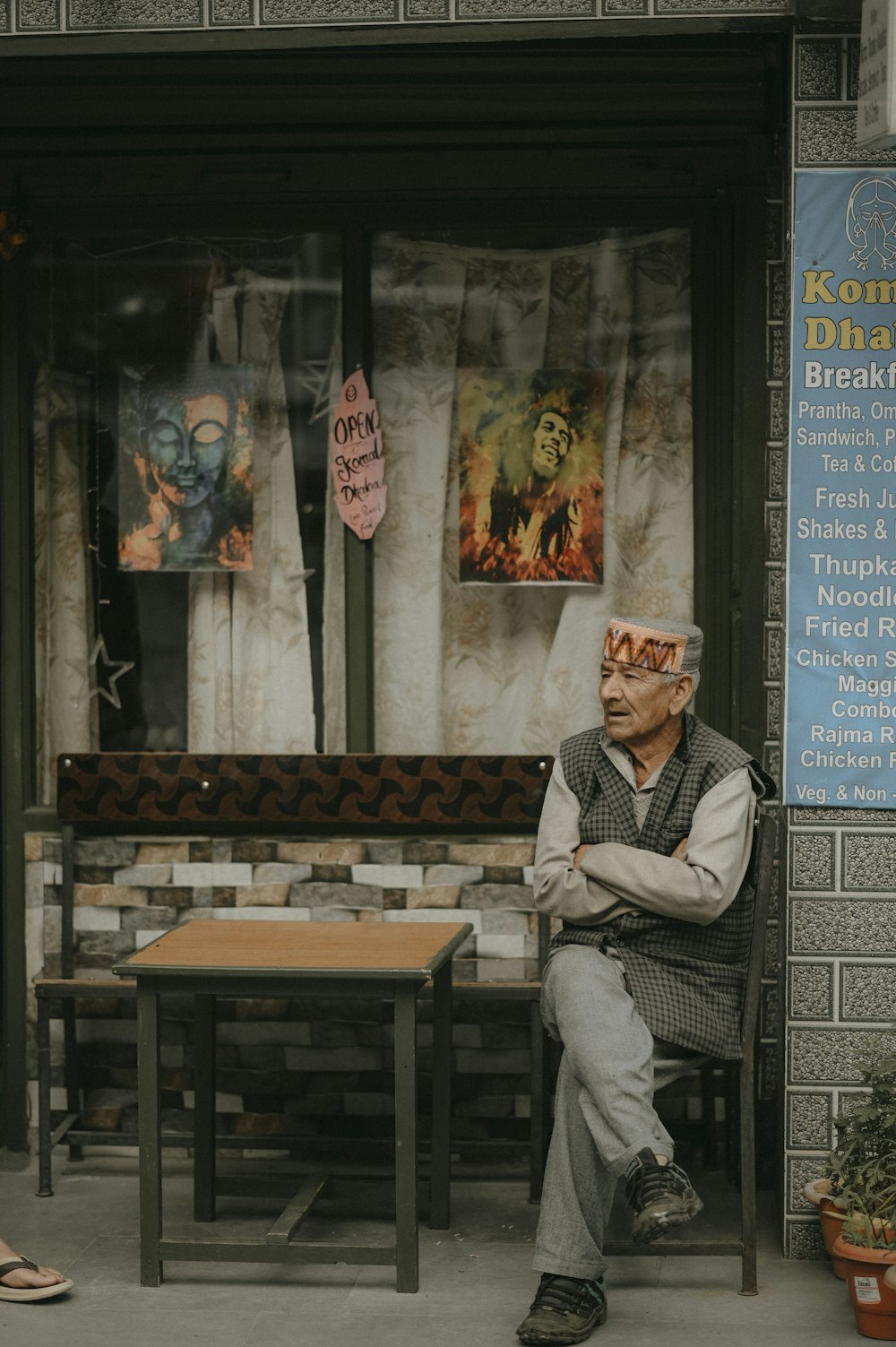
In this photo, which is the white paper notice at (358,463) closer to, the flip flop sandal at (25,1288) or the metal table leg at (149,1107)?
the metal table leg at (149,1107)

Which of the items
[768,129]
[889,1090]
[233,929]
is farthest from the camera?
[768,129]

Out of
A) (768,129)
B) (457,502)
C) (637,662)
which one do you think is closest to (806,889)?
(637,662)

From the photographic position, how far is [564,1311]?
4434 millimetres

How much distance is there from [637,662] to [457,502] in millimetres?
1325

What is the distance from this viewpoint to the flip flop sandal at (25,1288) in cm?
466

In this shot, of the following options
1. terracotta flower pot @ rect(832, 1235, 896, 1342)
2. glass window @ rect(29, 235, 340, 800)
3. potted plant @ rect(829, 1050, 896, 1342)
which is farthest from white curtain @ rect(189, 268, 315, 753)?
terracotta flower pot @ rect(832, 1235, 896, 1342)

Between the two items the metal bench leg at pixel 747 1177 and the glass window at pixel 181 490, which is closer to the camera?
the metal bench leg at pixel 747 1177

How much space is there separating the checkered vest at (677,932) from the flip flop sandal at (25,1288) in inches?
63.3

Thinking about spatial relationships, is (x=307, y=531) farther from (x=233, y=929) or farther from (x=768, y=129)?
(x=768, y=129)

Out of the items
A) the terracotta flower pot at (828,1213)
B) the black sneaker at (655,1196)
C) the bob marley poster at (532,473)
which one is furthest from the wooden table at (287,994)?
the bob marley poster at (532,473)

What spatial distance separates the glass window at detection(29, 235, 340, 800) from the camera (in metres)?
5.98

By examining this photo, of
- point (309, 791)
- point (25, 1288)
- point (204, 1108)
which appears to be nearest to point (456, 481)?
point (309, 791)

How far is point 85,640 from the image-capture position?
6.08 meters

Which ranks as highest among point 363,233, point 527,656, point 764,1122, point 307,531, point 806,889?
point 363,233
